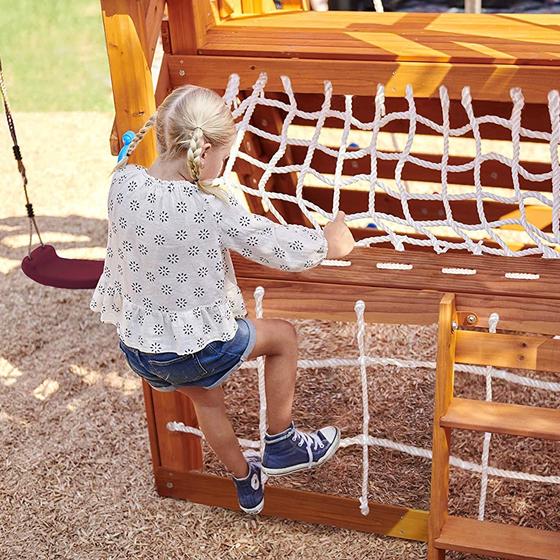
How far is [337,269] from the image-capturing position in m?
2.38

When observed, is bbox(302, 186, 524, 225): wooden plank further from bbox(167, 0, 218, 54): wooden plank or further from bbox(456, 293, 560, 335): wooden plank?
bbox(456, 293, 560, 335): wooden plank

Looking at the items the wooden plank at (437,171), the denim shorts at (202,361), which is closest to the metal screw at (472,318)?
the denim shorts at (202,361)

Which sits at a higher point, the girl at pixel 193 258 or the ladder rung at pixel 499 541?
the girl at pixel 193 258

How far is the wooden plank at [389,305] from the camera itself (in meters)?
A: 2.25

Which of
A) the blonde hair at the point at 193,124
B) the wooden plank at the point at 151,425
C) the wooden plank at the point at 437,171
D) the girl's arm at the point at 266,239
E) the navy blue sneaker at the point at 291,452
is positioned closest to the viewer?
the blonde hair at the point at 193,124

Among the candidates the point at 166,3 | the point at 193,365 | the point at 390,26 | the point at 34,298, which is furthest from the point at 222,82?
the point at 34,298

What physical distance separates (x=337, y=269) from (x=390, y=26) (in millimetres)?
848

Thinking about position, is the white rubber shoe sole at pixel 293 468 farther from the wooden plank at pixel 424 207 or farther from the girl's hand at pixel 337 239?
the wooden plank at pixel 424 207

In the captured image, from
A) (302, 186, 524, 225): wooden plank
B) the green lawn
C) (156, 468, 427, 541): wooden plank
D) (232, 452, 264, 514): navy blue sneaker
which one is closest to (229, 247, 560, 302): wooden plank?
(232, 452, 264, 514): navy blue sneaker

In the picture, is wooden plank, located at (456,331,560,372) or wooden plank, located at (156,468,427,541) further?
wooden plank, located at (156,468,427,541)

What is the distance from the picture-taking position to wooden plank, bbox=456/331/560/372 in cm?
218

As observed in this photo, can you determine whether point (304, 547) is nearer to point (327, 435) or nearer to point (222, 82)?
point (327, 435)

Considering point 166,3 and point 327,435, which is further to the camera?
point 166,3

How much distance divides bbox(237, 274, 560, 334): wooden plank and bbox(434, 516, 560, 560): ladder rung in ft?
1.49
